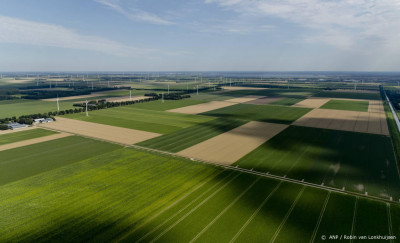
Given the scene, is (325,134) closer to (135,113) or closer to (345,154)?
(345,154)

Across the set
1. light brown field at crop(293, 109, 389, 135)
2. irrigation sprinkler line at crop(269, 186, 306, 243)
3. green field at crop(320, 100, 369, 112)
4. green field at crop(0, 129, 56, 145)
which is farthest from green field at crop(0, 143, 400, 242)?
green field at crop(320, 100, 369, 112)

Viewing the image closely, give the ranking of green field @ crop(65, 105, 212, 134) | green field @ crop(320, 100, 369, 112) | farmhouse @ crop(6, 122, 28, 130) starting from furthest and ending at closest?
green field @ crop(320, 100, 369, 112)
green field @ crop(65, 105, 212, 134)
farmhouse @ crop(6, 122, 28, 130)

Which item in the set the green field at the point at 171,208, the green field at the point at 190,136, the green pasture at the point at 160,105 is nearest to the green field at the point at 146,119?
the green field at the point at 190,136

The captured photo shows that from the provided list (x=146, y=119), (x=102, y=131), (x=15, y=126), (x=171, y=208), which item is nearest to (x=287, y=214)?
(x=171, y=208)

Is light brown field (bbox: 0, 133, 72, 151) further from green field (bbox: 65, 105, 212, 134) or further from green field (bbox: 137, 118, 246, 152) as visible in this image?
green field (bbox: 137, 118, 246, 152)

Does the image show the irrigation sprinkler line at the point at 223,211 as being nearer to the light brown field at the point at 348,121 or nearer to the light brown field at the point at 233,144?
the light brown field at the point at 233,144

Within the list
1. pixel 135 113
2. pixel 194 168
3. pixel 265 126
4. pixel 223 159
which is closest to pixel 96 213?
pixel 194 168

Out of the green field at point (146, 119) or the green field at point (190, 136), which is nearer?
the green field at point (190, 136)
